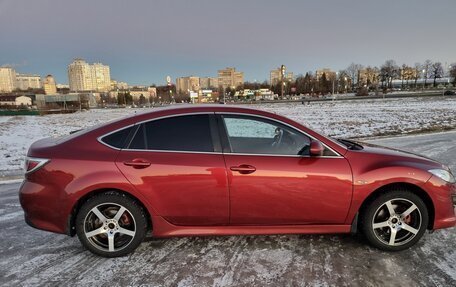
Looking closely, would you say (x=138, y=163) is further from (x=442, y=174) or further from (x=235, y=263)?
(x=442, y=174)

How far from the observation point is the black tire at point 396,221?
3.61 m

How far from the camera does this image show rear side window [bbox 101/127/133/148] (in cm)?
360

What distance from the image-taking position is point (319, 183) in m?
3.50

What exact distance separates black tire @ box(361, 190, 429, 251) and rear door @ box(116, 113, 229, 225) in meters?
1.59

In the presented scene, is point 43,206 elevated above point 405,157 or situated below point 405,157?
below

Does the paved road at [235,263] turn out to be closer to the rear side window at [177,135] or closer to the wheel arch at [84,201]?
the wheel arch at [84,201]

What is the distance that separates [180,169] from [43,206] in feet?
5.07

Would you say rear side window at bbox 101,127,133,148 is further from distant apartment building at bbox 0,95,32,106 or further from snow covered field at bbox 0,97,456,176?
distant apartment building at bbox 0,95,32,106

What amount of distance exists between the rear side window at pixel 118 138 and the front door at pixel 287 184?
1.12 metres

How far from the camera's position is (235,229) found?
363cm

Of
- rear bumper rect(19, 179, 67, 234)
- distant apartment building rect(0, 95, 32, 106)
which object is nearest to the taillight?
rear bumper rect(19, 179, 67, 234)

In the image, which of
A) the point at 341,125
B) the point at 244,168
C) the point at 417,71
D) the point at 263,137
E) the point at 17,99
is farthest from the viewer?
the point at 17,99

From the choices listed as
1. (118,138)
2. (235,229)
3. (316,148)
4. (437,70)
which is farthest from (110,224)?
(437,70)

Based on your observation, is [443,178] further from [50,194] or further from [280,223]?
[50,194]
